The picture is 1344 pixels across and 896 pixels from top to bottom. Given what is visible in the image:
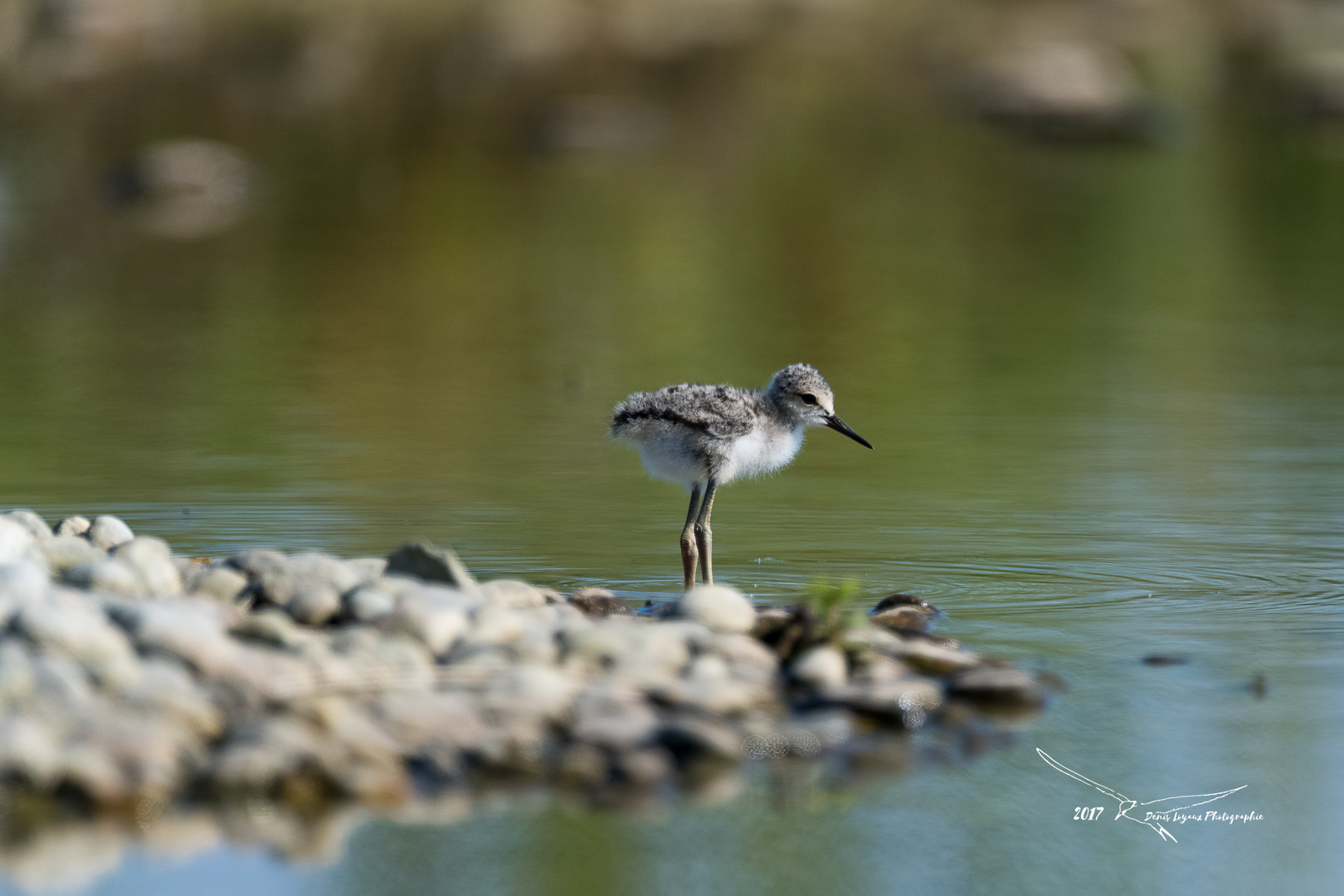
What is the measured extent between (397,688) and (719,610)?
1299 mm

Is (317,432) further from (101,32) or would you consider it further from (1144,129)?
(101,32)

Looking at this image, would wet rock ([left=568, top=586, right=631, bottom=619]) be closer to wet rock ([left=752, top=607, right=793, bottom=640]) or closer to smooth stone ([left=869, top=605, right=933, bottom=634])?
wet rock ([left=752, top=607, right=793, bottom=640])

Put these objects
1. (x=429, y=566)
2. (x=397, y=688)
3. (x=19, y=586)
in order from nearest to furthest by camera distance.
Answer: (x=397, y=688), (x=19, y=586), (x=429, y=566)

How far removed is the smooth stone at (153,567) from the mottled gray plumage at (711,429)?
2.12 meters

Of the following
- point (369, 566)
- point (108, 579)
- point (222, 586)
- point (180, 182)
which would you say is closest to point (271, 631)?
point (222, 586)

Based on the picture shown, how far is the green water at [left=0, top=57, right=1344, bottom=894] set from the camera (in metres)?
5.88

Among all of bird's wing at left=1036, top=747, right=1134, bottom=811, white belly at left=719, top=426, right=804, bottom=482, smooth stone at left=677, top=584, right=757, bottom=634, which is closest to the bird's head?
white belly at left=719, top=426, right=804, bottom=482

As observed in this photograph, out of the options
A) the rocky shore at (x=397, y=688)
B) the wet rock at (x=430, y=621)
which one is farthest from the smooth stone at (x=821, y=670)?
the wet rock at (x=430, y=621)

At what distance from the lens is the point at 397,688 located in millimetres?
6488

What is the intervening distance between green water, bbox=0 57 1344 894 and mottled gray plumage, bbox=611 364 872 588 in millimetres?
398

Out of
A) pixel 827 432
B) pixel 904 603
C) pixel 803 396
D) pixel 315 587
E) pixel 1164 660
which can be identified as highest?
pixel 803 396

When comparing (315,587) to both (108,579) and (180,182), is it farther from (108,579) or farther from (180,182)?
(180,182)

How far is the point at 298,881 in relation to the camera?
18.0ft

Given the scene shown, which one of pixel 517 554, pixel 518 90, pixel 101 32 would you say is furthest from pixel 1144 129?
pixel 517 554
